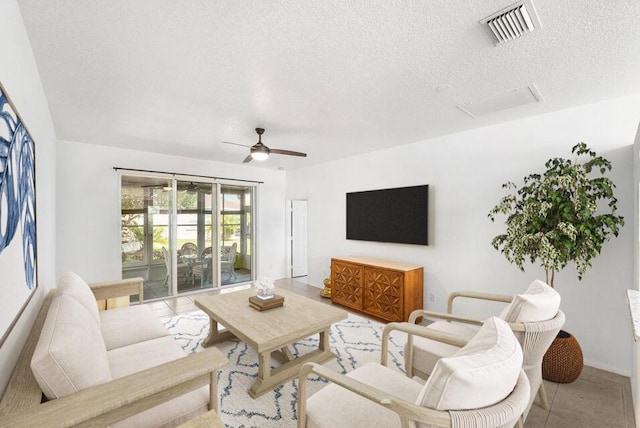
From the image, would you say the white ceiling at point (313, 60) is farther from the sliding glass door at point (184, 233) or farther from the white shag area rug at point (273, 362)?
the white shag area rug at point (273, 362)

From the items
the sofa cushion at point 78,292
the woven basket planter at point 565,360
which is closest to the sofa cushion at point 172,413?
the sofa cushion at point 78,292

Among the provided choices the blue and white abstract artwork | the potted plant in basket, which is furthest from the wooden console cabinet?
the blue and white abstract artwork

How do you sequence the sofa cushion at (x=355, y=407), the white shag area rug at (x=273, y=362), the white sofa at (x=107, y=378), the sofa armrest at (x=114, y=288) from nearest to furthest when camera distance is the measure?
the white sofa at (x=107, y=378) < the sofa cushion at (x=355, y=407) < the white shag area rug at (x=273, y=362) < the sofa armrest at (x=114, y=288)

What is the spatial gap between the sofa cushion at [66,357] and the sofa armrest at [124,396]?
63 mm

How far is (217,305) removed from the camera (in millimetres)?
2816

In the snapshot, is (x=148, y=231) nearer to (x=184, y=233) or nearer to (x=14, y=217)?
(x=184, y=233)

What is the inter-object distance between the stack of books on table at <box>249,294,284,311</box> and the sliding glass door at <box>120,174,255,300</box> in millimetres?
2886

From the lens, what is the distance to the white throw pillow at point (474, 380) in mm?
913

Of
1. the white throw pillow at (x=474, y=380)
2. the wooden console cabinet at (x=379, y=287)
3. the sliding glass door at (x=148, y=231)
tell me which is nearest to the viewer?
the white throw pillow at (x=474, y=380)

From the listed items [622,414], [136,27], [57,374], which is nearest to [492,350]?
[57,374]

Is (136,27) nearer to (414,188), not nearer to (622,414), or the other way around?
(414,188)

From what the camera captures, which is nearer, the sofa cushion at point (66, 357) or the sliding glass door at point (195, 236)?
the sofa cushion at point (66, 357)

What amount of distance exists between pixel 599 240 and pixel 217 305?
3380 mm

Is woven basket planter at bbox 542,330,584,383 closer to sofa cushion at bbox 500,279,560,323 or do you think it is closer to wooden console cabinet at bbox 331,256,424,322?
sofa cushion at bbox 500,279,560,323
